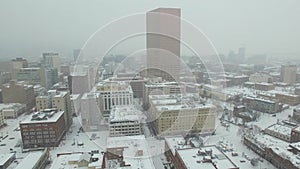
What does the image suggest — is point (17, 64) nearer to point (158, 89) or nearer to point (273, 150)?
point (158, 89)

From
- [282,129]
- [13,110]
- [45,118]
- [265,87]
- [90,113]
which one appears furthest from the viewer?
[265,87]

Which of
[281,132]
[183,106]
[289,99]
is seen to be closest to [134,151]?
[183,106]

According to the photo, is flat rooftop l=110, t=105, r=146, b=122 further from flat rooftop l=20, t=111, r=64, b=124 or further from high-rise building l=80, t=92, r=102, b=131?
flat rooftop l=20, t=111, r=64, b=124

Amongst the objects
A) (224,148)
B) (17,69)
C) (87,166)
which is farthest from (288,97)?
(17,69)

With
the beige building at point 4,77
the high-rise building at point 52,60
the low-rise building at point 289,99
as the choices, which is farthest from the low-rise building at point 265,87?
A: the beige building at point 4,77

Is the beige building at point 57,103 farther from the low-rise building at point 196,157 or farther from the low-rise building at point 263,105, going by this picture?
the low-rise building at point 263,105

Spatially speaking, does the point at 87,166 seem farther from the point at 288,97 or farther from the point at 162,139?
the point at 288,97
